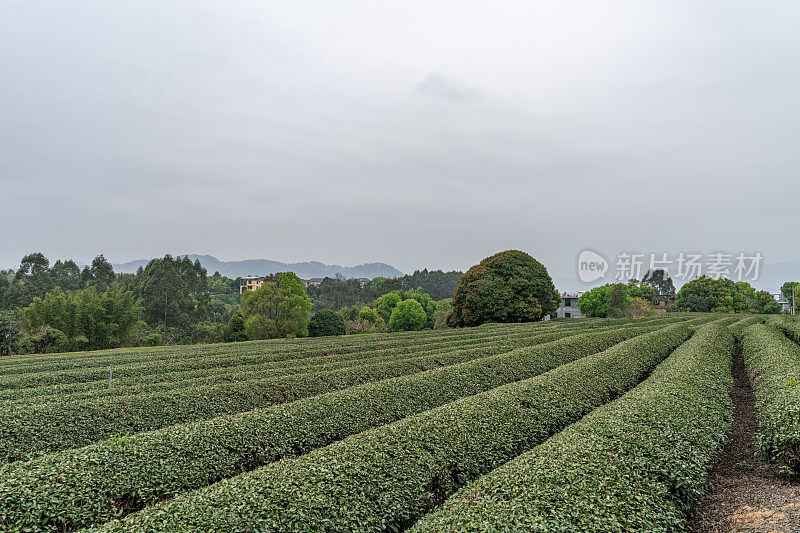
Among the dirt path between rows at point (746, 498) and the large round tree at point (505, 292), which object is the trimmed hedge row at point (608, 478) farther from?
the large round tree at point (505, 292)

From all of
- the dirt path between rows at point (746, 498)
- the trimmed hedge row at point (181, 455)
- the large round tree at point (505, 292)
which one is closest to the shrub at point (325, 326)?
the large round tree at point (505, 292)

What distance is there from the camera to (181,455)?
A: 617 cm

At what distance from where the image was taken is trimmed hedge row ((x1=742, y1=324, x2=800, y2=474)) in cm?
568

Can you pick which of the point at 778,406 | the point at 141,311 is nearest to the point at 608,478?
the point at 778,406

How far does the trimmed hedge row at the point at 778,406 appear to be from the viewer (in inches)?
224

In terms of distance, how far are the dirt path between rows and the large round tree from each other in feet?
82.3

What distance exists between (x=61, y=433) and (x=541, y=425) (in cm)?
866

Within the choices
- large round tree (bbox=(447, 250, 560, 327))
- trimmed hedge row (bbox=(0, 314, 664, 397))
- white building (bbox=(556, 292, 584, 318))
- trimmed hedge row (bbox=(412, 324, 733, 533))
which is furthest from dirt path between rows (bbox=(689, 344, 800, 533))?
white building (bbox=(556, 292, 584, 318))

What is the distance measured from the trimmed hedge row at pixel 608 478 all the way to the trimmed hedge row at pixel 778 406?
59 centimetres

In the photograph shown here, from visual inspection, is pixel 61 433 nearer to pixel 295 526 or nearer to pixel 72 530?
pixel 72 530

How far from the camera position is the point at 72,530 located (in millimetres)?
4922

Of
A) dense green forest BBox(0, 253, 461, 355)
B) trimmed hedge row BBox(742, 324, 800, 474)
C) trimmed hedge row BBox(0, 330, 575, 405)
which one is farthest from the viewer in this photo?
dense green forest BBox(0, 253, 461, 355)

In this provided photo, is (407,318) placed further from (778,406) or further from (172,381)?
(778,406)

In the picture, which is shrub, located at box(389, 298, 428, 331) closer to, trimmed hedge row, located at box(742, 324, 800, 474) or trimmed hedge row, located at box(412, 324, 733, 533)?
trimmed hedge row, located at box(742, 324, 800, 474)
